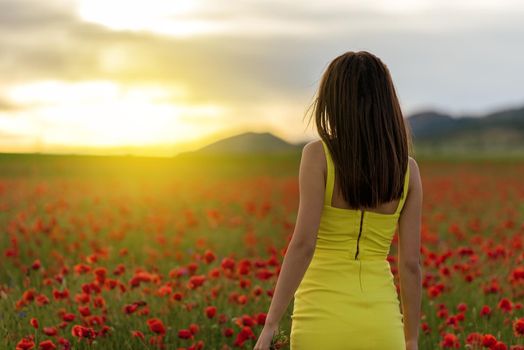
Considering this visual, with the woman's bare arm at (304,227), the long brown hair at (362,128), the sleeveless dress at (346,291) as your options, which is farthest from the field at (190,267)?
the long brown hair at (362,128)

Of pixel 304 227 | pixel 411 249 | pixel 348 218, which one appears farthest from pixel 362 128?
pixel 411 249

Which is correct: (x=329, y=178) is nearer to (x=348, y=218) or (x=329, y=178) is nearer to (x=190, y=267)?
(x=348, y=218)

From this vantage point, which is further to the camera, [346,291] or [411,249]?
[411,249]

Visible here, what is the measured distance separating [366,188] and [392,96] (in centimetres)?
42

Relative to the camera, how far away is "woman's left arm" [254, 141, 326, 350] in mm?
2820

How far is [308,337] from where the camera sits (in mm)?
2902

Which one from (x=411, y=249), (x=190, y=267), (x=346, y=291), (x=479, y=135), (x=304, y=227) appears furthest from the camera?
(x=479, y=135)

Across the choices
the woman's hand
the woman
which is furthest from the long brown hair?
the woman's hand

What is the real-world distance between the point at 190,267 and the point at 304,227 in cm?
318

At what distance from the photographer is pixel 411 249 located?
10.3 ft

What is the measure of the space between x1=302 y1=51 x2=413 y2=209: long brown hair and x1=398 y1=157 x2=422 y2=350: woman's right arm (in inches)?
4.0

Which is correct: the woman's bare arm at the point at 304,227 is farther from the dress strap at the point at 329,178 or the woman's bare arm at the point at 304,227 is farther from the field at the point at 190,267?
the field at the point at 190,267

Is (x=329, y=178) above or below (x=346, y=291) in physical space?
above

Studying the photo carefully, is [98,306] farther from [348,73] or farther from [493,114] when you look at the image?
[493,114]
